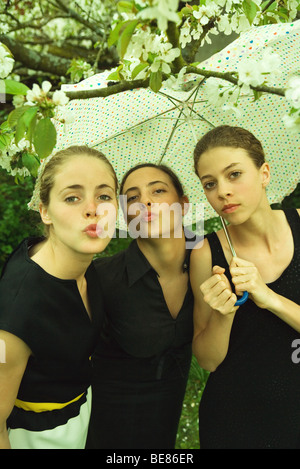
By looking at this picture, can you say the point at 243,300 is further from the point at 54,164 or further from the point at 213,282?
the point at 54,164

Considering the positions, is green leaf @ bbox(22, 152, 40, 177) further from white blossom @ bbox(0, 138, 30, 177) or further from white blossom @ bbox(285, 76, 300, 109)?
white blossom @ bbox(285, 76, 300, 109)

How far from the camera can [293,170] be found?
2.36 m

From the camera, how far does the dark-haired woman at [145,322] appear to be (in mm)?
2209

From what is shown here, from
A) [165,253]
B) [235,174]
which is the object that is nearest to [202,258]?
[165,253]

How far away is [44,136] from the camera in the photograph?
1.38m

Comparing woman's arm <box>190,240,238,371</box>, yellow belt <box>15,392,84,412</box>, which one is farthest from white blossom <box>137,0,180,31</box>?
yellow belt <box>15,392,84,412</box>

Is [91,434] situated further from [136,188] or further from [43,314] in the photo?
[136,188]

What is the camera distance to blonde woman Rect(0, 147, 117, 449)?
171 cm

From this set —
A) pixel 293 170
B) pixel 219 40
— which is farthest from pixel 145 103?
pixel 219 40

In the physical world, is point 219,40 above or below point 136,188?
above

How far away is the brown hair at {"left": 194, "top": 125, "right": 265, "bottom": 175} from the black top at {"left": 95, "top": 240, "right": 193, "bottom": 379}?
0.59m

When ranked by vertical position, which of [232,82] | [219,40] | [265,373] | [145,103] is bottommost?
[265,373]

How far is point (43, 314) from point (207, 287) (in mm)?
657

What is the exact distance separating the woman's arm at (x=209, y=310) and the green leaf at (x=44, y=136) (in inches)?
33.4
